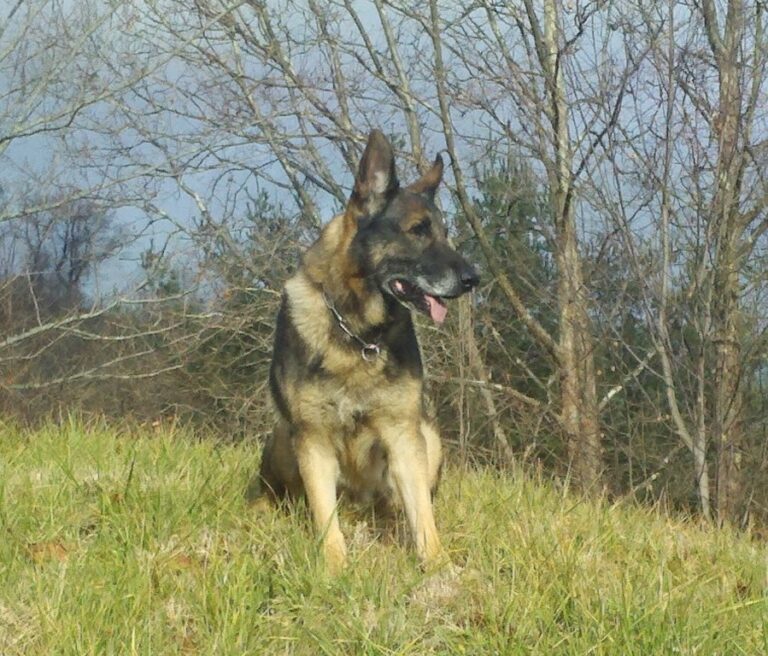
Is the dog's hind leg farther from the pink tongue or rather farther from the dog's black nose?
the dog's black nose

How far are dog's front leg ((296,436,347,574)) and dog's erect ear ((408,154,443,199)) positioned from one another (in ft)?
4.06

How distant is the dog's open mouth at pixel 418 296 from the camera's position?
414 cm

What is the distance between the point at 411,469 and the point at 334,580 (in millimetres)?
934

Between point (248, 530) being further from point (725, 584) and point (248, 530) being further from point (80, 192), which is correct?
point (80, 192)

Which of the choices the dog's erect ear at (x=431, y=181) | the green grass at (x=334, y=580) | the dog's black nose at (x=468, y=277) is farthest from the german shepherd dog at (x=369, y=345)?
the green grass at (x=334, y=580)

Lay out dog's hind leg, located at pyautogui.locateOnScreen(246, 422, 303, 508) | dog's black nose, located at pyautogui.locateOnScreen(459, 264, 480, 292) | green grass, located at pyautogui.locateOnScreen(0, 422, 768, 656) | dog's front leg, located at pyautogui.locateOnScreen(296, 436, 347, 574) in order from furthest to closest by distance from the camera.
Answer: dog's hind leg, located at pyautogui.locateOnScreen(246, 422, 303, 508) → dog's black nose, located at pyautogui.locateOnScreen(459, 264, 480, 292) → dog's front leg, located at pyautogui.locateOnScreen(296, 436, 347, 574) → green grass, located at pyautogui.locateOnScreen(0, 422, 768, 656)

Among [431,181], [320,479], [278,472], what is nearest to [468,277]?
[431,181]

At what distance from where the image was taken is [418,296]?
13.6 feet

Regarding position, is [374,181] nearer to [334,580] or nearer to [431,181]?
[431,181]

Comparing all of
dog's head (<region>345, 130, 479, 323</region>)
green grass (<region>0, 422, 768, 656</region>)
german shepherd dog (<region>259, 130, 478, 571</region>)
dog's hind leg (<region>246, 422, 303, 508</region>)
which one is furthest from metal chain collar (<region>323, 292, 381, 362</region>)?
green grass (<region>0, 422, 768, 656</region>)

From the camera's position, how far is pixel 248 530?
394 centimetres

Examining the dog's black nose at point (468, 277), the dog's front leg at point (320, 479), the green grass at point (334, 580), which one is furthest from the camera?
the dog's black nose at point (468, 277)

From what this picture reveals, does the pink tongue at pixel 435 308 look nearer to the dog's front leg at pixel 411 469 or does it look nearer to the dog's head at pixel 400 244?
the dog's head at pixel 400 244

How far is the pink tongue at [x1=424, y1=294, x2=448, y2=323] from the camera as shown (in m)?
4.11
